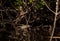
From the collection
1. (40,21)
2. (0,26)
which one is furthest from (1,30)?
(40,21)

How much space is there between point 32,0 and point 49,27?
41 cm

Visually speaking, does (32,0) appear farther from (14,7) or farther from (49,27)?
(49,27)

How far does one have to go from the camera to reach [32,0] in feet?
7.72

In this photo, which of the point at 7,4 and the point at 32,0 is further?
the point at 7,4

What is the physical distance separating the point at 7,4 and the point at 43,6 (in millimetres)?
461

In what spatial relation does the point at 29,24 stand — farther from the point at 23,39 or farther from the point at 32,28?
the point at 23,39

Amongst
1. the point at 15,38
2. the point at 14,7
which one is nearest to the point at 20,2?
the point at 14,7

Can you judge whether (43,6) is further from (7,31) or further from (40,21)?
(7,31)

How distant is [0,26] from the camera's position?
8.05 feet

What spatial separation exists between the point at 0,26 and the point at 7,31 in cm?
11

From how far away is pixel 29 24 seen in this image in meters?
2.45

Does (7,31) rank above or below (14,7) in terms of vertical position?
below

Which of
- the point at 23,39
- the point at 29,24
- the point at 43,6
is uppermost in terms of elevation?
the point at 43,6

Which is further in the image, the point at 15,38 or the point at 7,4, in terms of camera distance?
the point at 7,4
